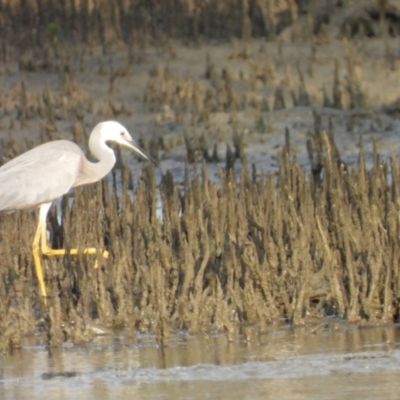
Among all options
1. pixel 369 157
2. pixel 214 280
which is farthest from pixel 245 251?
pixel 369 157

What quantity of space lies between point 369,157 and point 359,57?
13.1ft

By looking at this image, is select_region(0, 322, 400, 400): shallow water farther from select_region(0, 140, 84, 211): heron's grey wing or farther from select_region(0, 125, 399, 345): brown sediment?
select_region(0, 140, 84, 211): heron's grey wing

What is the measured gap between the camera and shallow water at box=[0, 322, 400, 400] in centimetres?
554

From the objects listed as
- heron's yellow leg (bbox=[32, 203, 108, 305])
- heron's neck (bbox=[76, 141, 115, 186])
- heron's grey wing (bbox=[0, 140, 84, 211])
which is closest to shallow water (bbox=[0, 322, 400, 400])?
heron's yellow leg (bbox=[32, 203, 108, 305])

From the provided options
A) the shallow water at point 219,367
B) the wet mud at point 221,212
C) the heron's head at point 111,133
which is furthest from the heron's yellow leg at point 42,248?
the shallow water at point 219,367

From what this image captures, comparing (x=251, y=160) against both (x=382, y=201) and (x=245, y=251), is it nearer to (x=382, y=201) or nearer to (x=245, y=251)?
(x=382, y=201)

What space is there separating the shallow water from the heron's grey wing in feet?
6.85

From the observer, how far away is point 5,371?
6211 mm

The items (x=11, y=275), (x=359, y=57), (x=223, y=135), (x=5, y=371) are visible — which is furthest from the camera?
(x=359, y=57)

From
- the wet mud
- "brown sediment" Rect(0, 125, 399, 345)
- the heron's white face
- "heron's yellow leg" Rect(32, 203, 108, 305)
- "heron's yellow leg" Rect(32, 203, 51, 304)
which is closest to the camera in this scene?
the wet mud

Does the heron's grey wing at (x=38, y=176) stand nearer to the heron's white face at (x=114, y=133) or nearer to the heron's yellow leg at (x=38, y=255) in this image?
the heron's yellow leg at (x=38, y=255)

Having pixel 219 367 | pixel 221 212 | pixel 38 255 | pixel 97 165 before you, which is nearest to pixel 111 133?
pixel 97 165

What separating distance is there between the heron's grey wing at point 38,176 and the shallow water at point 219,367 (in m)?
2.09

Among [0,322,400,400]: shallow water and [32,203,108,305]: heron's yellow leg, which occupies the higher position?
[32,203,108,305]: heron's yellow leg
